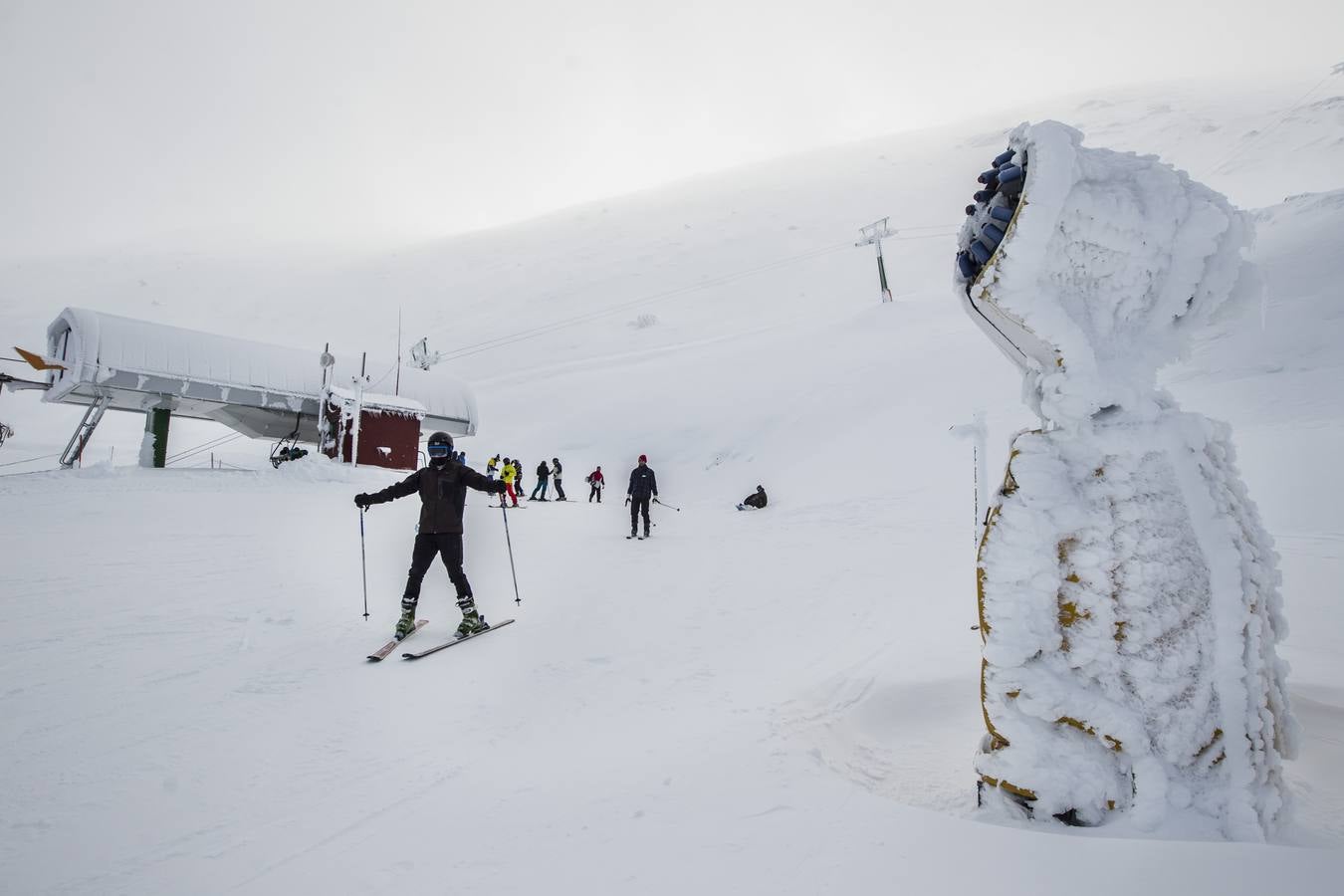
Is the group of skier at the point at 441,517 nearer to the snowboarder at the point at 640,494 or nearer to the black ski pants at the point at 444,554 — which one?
the black ski pants at the point at 444,554

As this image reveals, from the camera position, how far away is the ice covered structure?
7.39 ft

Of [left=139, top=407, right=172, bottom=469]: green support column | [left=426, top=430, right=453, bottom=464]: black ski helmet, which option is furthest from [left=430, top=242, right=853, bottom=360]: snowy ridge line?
[left=426, top=430, right=453, bottom=464]: black ski helmet

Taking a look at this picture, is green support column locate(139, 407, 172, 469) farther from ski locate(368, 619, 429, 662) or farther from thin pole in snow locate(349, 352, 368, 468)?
ski locate(368, 619, 429, 662)

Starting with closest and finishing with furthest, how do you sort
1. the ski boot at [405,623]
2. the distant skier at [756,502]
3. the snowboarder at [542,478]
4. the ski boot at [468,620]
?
the ski boot at [405,623], the ski boot at [468,620], the distant skier at [756,502], the snowboarder at [542,478]

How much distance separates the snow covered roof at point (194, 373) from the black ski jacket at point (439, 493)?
54.2 ft

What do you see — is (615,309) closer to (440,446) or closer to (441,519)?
(440,446)

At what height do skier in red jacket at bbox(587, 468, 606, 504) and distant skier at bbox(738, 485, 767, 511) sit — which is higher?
skier in red jacket at bbox(587, 468, 606, 504)

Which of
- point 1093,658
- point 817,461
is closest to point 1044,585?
point 1093,658

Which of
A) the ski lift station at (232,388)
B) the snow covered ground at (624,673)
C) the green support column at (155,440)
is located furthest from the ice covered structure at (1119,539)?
the green support column at (155,440)

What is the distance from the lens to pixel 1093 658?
236cm

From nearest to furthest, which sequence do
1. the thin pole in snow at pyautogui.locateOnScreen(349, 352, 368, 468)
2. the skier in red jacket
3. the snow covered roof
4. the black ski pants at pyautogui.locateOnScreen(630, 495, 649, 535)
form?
the black ski pants at pyautogui.locateOnScreen(630, 495, 649, 535) < the snow covered roof < the thin pole in snow at pyautogui.locateOnScreen(349, 352, 368, 468) < the skier in red jacket

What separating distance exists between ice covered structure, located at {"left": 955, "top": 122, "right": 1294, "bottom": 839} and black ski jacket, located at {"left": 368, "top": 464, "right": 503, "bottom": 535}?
4620 mm

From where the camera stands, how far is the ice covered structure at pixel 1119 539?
7.39ft

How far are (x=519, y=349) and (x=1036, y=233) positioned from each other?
41.5 metres
